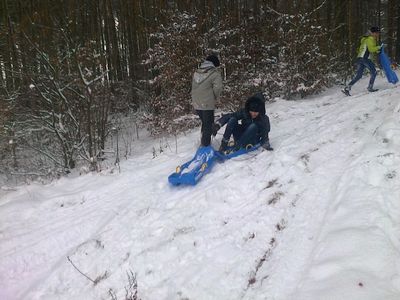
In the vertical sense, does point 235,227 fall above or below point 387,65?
below

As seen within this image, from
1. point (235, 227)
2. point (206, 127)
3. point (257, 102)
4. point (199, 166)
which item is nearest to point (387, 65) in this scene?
point (257, 102)

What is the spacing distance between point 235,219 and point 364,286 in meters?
1.94

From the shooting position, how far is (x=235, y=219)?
16.0ft

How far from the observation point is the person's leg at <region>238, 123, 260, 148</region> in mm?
6535

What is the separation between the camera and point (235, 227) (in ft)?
15.5

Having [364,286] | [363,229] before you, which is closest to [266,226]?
[363,229]

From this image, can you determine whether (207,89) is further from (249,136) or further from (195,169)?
(195,169)

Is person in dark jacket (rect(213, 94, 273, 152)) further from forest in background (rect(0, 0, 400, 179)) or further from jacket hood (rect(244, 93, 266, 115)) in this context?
forest in background (rect(0, 0, 400, 179))

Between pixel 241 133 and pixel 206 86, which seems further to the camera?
pixel 206 86

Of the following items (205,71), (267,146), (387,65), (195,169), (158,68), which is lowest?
(195,169)

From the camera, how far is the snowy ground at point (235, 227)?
368cm

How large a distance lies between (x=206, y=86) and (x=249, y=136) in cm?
124

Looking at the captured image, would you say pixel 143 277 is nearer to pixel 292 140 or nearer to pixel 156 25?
pixel 292 140

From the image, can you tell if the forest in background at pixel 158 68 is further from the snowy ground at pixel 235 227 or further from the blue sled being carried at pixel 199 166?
the blue sled being carried at pixel 199 166
